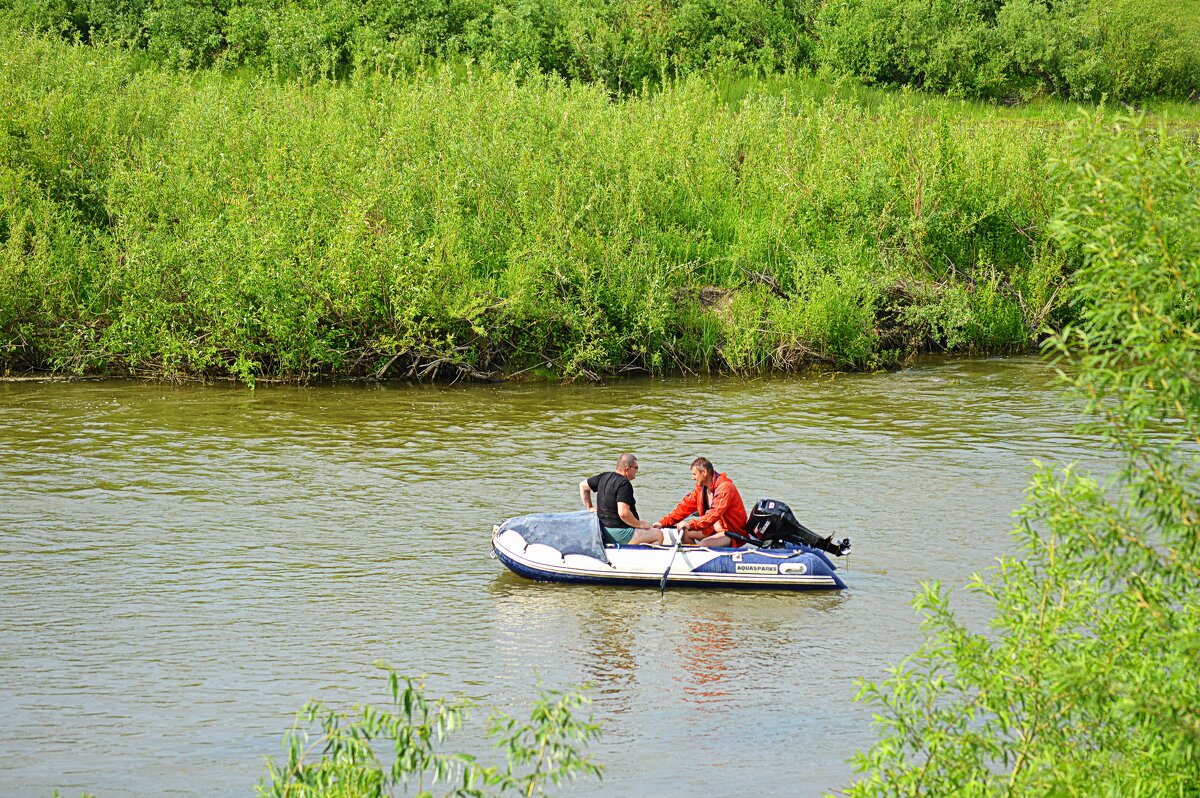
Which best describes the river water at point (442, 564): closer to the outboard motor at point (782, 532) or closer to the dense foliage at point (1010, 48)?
the outboard motor at point (782, 532)

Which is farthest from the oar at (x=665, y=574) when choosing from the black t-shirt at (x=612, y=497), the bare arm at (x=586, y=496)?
the bare arm at (x=586, y=496)

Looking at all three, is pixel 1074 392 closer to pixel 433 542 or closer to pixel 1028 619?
pixel 1028 619

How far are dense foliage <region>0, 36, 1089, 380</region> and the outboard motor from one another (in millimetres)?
8570

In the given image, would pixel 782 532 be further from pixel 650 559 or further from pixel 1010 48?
pixel 1010 48

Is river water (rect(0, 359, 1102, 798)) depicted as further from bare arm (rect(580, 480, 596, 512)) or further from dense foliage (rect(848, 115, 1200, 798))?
dense foliage (rect(848, 115, 1200, 798))

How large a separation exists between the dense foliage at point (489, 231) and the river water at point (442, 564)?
101cm

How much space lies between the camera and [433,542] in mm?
12789

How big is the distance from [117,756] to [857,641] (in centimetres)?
553

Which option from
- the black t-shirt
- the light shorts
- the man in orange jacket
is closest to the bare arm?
the black t-shirt

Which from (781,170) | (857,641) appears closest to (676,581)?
(857,641)

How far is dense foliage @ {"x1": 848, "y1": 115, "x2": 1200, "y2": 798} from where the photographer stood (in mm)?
4902

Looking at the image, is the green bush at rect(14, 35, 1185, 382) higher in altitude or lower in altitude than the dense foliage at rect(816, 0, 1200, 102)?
lower

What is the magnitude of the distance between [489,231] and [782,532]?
36.8 feet

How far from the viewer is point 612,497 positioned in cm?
1199
